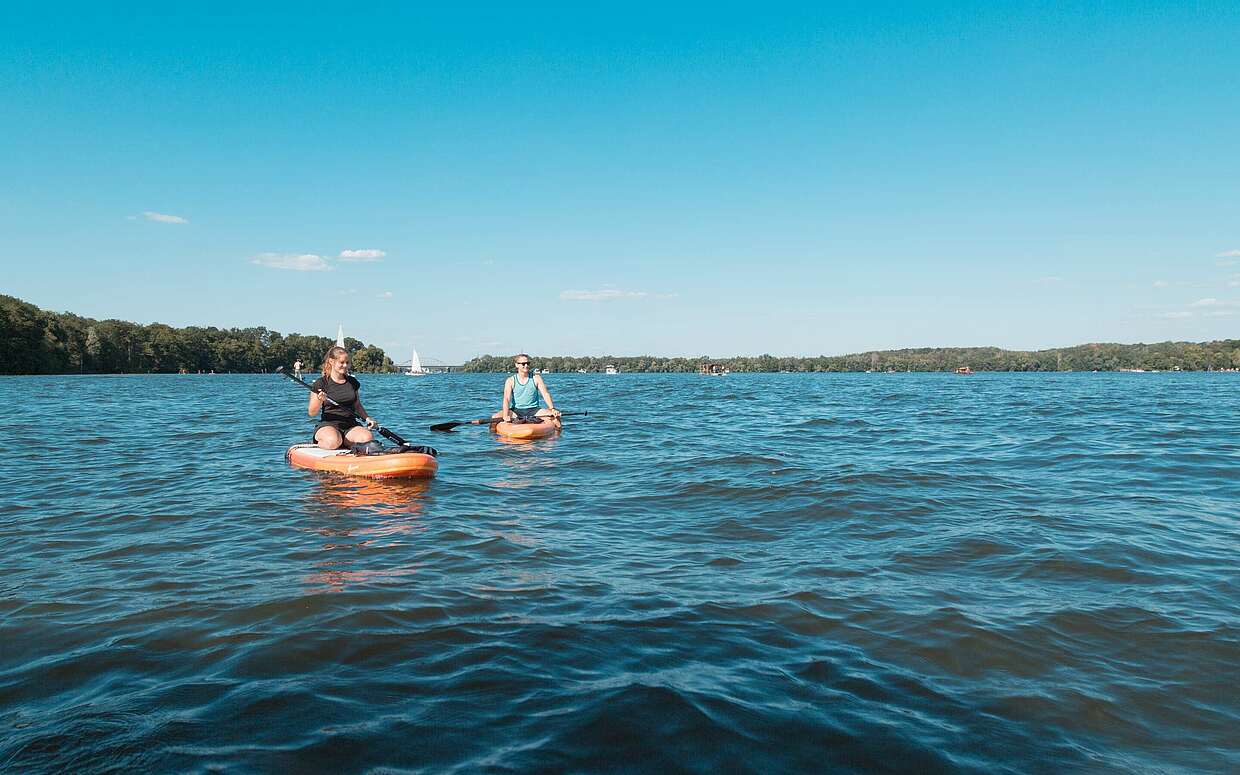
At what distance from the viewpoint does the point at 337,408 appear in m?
12.5

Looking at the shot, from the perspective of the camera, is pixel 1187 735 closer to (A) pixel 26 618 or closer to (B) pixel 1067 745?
(B) pixel 1067 745

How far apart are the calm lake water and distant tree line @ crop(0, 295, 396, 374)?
51879 millimetres

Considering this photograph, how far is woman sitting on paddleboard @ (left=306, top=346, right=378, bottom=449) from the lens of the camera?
11914mm

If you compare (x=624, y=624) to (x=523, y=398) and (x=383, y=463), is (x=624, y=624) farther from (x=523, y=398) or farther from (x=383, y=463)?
(x=523, y=398)

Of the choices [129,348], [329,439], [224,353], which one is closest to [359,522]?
[329,439]

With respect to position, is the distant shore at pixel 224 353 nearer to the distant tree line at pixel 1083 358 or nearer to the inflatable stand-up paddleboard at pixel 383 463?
the distant tree line at pixel 1083 358

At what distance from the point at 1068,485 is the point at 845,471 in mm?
3341

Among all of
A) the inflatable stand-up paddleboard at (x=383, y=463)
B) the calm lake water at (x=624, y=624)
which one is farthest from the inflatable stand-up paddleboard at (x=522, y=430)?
the calm lake water at (x=624, y=624)

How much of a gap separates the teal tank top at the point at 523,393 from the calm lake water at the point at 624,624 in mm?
7045

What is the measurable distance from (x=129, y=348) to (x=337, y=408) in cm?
13086

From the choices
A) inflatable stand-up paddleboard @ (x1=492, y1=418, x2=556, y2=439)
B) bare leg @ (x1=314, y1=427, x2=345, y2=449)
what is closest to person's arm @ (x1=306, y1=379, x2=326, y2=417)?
bare leg @ (x1=314, y1=427, x2=345, y2=449)

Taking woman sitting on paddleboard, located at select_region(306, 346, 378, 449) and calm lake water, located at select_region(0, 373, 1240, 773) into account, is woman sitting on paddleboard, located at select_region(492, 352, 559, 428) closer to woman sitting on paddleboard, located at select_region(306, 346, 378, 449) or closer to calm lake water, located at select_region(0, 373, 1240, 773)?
woman sitting on paddleboard, located at select_region(306, 346, 378, 449)

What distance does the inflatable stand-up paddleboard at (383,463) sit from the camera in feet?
36.0

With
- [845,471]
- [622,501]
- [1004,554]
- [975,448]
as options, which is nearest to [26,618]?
[622,501]
